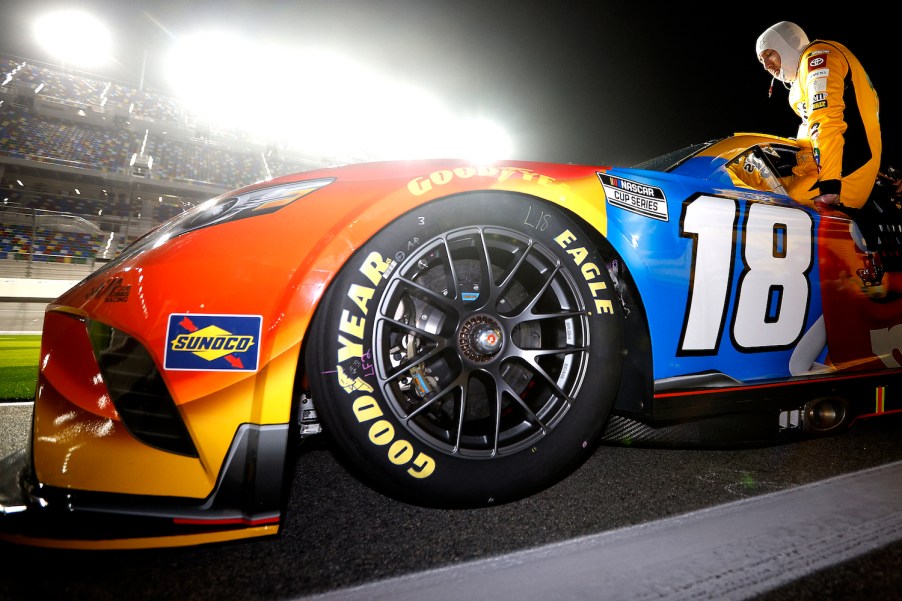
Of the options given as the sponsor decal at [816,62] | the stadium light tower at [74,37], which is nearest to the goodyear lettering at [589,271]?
Answer: the sponsor decal at [816,62]

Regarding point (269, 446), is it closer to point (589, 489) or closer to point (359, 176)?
point (359, 176)

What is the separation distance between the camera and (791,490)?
1.36m

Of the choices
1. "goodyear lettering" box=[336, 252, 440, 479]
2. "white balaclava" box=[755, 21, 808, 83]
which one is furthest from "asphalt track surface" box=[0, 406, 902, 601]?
"white balaclava" box=[755, 21, 808, 83]

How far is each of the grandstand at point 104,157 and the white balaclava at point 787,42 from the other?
67.3 ft

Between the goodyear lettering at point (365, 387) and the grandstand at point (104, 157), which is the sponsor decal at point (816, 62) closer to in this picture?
the goodyear lettering at point (365, 387)

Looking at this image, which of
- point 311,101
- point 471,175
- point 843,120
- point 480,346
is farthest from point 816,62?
point 311,101

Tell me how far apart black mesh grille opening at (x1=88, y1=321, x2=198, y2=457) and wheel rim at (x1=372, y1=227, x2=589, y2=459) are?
0.41 metres

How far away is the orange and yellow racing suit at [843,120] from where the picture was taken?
1868mm

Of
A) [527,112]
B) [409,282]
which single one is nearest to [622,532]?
[409,282]

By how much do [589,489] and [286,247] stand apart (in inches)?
41.5

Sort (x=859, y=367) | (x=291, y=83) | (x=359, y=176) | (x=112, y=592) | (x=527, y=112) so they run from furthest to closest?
(x=291, y=83), (x=527, y=112), (x=859, y=367), (x=359, y=176), (x=112, y=592)

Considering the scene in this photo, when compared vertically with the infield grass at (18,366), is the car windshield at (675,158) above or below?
above

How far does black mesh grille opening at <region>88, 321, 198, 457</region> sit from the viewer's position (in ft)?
2.98

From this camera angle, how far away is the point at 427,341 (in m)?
1.25
